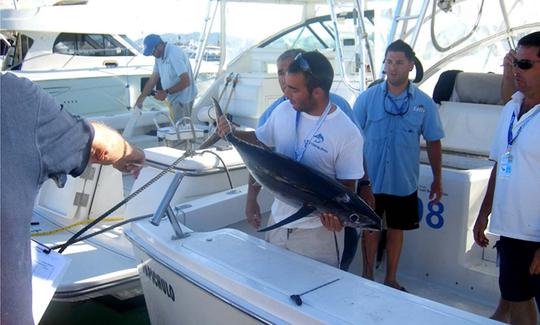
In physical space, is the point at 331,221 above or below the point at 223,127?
below

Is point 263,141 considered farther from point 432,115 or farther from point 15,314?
point 15,314

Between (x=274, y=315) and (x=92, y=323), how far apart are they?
8.73ft

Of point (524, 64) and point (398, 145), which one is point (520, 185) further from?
point (398, 145)

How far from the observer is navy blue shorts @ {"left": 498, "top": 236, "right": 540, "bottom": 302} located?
2121 mm

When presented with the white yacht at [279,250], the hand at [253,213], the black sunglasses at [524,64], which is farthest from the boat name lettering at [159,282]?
the black sunglasses at [524,64]

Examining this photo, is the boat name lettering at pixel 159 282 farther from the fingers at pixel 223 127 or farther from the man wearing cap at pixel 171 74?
the man wearing cap at pixel 171 74

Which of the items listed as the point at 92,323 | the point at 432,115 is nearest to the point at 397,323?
the point at 432,115

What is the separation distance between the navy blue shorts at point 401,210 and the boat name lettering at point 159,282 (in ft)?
4.21

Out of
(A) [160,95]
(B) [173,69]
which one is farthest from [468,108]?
(A) [160,95]

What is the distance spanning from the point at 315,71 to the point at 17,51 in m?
9.79

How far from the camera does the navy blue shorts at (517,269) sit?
2.12m

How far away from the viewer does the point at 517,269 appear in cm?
218

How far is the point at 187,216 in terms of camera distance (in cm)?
301

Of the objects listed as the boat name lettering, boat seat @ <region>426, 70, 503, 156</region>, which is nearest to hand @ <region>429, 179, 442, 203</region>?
boat seat @ <region>426, 70, 503, 156</region>
